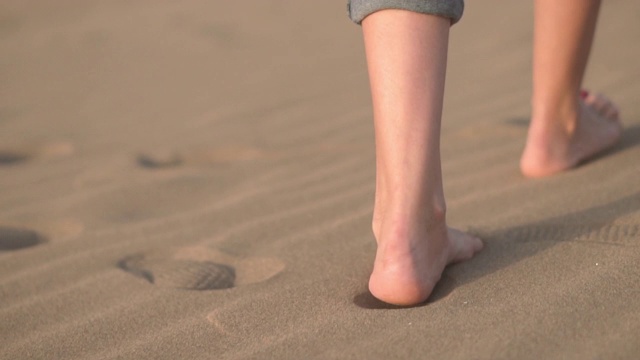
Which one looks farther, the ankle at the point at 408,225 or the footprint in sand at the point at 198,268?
the footprint in sand at the point at 198,268

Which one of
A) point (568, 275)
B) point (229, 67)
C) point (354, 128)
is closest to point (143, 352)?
point (568, 275)

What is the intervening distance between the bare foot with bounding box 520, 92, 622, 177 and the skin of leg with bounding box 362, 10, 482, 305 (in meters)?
0.70

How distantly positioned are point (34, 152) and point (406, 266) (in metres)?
2.11

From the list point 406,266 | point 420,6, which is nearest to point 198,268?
point 406,266

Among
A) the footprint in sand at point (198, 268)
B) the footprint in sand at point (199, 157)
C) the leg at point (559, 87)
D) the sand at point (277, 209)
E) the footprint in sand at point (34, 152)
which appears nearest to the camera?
the sand at point (277, 209)

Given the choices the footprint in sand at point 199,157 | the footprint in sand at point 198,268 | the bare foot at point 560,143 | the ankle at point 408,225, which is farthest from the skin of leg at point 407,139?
Result: the footprint in sand at point 199,157

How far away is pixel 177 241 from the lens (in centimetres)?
Answer: 214

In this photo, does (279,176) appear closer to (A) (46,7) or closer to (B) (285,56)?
(B) (285,56)

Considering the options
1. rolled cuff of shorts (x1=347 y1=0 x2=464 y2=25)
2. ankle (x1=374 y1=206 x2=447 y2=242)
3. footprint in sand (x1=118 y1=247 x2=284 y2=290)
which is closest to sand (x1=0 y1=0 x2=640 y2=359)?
footprint in sand (x1=118 y1=247 x2=284 y2=290)

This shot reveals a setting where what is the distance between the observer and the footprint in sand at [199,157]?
289cm

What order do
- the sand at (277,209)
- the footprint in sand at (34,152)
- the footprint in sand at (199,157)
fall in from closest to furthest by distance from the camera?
1. the sand at (277,209)
2. the footprint in sand at (199,157)
3. the footprint in sand at (34,152)

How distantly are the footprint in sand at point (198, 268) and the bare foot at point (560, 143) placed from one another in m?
0.79

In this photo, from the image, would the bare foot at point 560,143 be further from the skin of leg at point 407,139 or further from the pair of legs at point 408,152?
the skin of leg at point 407,139

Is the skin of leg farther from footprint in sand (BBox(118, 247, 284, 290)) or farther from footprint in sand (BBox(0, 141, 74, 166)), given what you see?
footprint in sand (BBox(0, 141, 74, 166))
